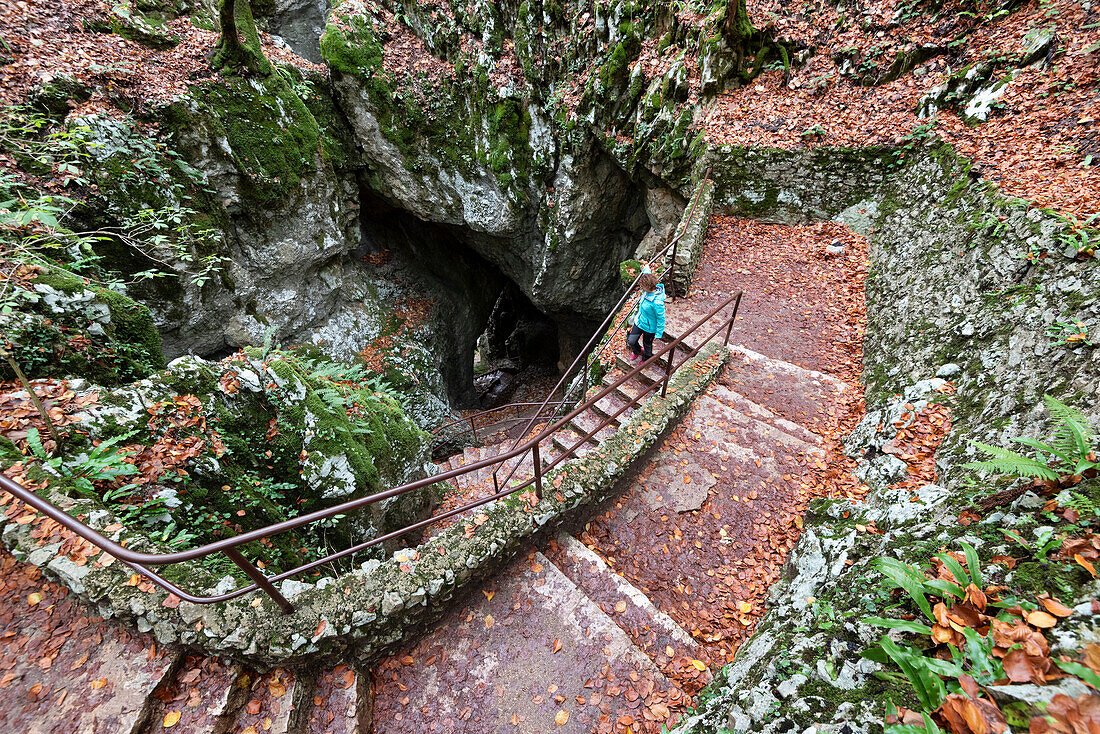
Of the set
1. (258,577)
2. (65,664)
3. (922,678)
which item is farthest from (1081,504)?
(65,664)

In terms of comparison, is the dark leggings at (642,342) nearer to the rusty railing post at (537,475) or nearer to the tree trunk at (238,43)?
the rusty railing post at (537,475)

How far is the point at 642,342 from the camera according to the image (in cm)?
630

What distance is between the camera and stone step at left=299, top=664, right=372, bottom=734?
8.70 feet

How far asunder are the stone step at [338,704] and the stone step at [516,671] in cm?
16

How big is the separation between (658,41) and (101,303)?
1269 cm

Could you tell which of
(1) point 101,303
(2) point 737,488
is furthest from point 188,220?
(2) point 737,488

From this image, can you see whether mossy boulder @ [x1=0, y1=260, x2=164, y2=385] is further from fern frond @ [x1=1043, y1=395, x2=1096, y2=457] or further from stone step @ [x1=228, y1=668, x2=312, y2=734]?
fern frond @ [x1=1043, y1=395, x2=1096, y2=457]

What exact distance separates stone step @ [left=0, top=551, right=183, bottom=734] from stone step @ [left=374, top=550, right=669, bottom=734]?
58.1 inches

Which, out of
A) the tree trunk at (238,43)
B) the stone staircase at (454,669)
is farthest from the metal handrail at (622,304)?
the tree trunk at (238,43)

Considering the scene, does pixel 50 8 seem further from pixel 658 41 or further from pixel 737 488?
pixel 737 488

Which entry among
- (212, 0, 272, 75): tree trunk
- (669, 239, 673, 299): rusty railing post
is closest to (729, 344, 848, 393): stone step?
(669, 239, 673, 299): rusty railing post

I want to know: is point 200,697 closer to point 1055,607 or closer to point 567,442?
point 567,442

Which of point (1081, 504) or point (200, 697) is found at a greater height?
point (1081, 504)

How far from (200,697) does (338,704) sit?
33.6 inches
